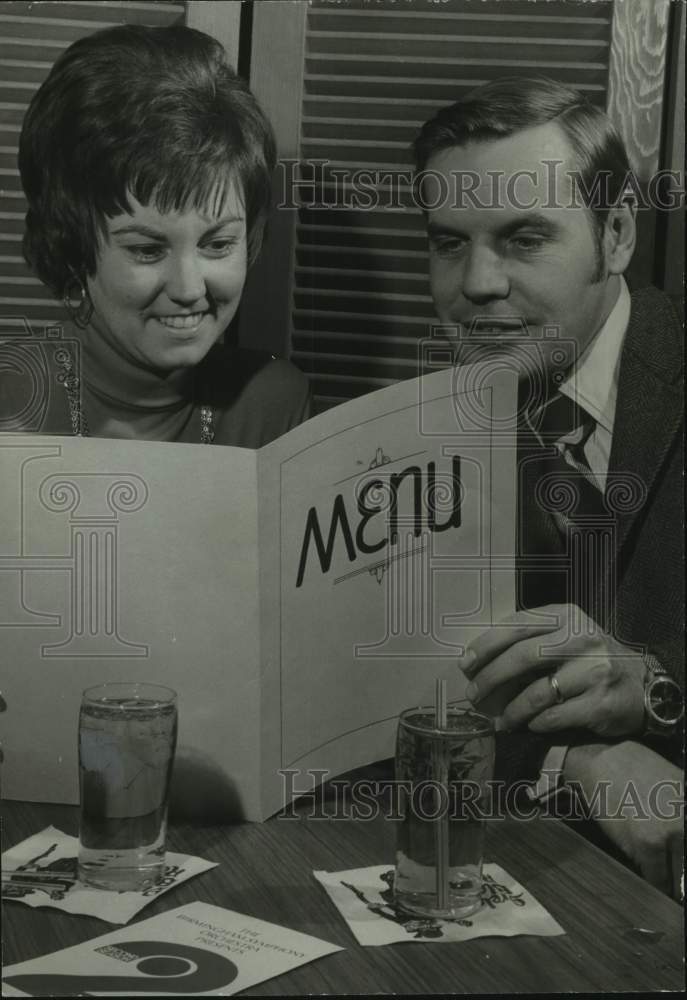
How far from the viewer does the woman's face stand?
1.24 meters

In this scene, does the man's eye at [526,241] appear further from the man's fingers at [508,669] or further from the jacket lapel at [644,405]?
the man's fingers at [508,669]

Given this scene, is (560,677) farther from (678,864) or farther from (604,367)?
(604,367)

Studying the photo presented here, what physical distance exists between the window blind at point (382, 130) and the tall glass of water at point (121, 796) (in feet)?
1.41

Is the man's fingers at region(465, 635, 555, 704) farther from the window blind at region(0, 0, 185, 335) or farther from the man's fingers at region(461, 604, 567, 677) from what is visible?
the window blind at region(0, 0, 185, 335)

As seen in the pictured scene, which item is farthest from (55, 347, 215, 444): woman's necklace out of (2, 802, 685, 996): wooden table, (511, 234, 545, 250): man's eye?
(511, 234, 545, 250): man's eye

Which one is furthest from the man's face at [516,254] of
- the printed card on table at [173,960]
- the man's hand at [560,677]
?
the printed card on table at [173,960]

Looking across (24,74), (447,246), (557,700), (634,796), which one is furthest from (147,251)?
(634,796)

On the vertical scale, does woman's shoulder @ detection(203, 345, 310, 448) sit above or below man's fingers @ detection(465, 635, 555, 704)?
above

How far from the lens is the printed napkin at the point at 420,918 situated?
0.97 meters

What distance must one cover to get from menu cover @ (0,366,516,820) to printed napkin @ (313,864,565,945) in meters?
0.18

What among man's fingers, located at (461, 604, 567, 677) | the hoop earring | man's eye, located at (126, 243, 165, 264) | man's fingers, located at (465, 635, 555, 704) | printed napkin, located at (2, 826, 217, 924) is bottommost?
printed napkin, located at (2, 826, 217, 924)

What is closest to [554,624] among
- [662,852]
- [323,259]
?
[662,852]

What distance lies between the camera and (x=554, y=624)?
4.29 ft

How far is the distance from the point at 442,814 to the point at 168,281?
640 mm
